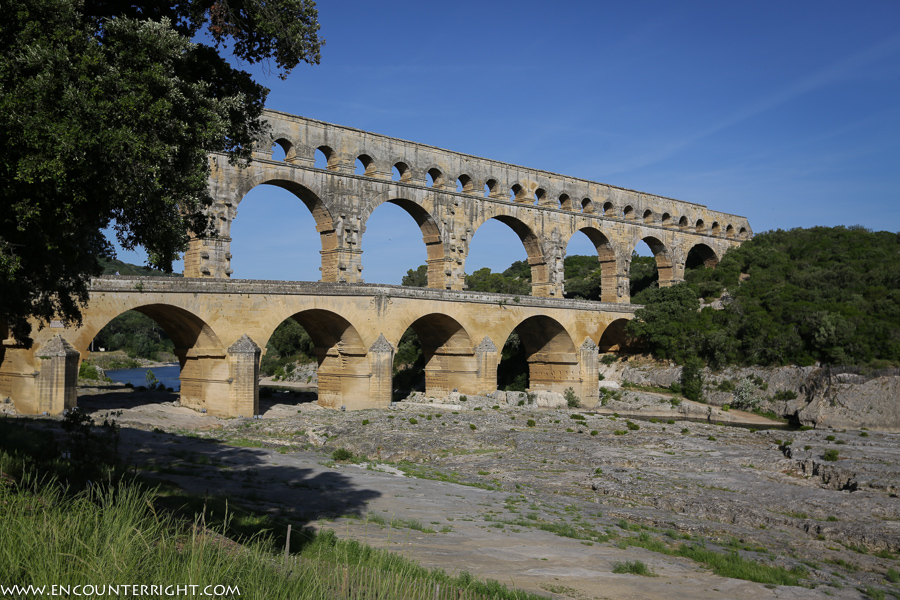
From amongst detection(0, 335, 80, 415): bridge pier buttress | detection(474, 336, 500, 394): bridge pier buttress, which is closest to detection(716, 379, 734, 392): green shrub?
detection(474, 336, 500, 394): bridge pier buttress

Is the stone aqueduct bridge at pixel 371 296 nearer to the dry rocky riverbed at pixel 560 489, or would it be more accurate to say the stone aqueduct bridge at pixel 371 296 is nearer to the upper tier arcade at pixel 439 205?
the upper tier arcade at pixel 439 205

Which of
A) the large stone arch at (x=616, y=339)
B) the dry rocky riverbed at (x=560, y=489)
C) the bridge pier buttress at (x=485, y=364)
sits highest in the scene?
the large stone arch at (x=616, y=339)

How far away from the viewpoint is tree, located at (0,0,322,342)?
26.0 ft

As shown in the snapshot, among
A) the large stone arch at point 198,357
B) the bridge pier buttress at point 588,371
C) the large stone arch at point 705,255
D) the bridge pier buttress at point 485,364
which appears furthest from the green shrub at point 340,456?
the large stone arch at point 705,255

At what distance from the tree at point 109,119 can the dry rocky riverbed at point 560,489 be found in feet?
14.9

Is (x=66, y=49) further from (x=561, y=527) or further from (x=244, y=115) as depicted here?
(x=561, y=527)

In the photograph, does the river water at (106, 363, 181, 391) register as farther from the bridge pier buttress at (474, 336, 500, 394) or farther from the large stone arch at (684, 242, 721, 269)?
the large stone arch at (684, 242, 721, 269)

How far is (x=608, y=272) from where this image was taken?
155 feet

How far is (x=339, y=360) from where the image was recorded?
31.5 m

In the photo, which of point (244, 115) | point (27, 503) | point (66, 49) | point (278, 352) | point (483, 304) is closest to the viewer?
point (27, 503)

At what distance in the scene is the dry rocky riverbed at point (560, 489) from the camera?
34.2 ft

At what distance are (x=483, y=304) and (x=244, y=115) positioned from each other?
2514cm

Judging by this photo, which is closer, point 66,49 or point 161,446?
point 66,49

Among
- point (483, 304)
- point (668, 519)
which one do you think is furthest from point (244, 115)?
point (483, 304)
